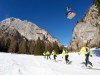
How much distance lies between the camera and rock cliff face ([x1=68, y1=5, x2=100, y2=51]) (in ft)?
447

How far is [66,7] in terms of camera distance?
22.3 m

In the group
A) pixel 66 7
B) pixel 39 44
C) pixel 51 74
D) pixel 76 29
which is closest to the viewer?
pixel 51 74

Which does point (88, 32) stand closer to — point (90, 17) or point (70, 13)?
point (90, 17)

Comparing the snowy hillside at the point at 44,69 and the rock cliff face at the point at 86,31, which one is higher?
the rock cliff face at the point at 86,31

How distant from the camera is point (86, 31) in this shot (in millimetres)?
146250

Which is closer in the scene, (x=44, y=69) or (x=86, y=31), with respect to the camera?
(x=44, y=69)

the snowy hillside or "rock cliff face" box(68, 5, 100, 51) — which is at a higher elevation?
"rock cliff face" box(68, 5, 100, 51)

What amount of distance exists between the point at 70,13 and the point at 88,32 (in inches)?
4860

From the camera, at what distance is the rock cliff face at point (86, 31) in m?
136

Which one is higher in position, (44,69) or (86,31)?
(86,31)

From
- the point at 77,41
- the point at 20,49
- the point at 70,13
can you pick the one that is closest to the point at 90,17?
the point at 77,41

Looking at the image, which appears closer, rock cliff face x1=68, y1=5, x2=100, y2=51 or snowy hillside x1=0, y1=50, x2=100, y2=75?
snowy hillside x1=0, y1=50, x2=100, y2=75

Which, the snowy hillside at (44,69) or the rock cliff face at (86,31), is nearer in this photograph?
the snowy hillside at (44,69)

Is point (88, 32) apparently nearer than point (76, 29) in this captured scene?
Yes
